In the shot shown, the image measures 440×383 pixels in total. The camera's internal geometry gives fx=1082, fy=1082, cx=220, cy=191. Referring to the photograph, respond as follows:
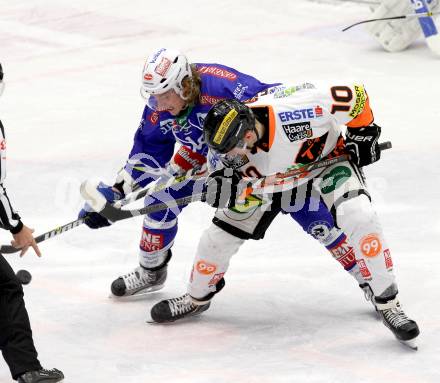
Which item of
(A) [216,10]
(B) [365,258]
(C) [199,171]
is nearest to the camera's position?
(B) [365,258]

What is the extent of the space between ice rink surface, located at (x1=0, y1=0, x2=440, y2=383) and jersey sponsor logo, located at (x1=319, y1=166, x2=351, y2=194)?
40 centimetres

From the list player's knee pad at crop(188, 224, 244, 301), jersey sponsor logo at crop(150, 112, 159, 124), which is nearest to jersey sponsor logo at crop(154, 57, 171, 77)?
jersey sponsor logo at crop(150, 112, 159, 124)

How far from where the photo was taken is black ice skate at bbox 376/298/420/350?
14.6 feet

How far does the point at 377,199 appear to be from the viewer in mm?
6383

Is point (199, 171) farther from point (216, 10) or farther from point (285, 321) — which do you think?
point (216, 10)

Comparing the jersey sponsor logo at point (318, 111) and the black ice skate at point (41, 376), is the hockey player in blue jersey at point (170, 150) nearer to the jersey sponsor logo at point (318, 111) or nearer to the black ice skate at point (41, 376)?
the jersey sponsor logo at point (318, 111)

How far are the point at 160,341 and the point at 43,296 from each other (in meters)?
0.80

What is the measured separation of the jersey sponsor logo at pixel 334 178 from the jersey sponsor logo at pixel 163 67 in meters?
0.83

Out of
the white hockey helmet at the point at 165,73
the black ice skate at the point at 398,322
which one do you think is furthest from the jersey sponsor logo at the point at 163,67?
the black ice skate at the point at 398,322

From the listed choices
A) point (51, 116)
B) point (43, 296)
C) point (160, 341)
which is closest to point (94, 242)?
point (43, 296)

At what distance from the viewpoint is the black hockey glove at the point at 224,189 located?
15.5 ft

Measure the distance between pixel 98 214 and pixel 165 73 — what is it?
0.69 m

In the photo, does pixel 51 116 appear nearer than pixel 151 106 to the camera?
No

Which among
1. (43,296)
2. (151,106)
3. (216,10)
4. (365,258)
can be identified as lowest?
(216,10)
